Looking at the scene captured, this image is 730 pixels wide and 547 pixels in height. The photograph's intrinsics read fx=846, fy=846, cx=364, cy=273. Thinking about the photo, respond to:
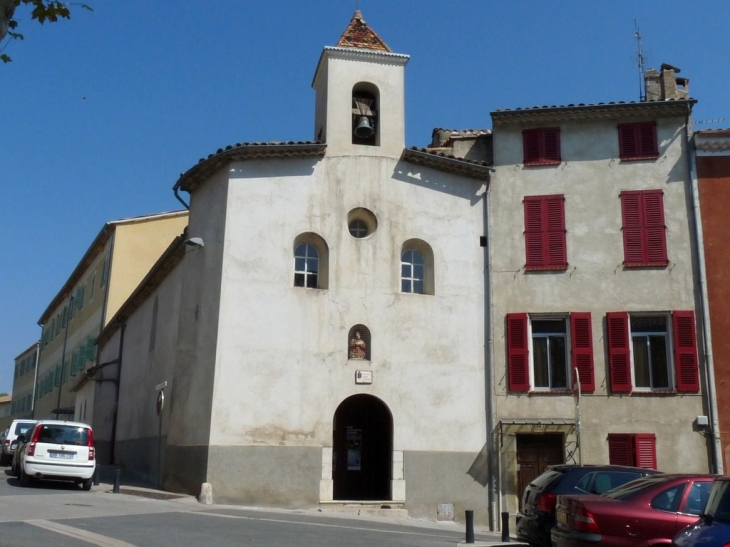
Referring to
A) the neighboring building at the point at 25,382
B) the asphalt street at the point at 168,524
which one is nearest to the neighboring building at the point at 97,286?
the neighboring building at the point at 25,382

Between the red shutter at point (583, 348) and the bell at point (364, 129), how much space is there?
678 centimetres

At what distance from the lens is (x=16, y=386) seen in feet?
226

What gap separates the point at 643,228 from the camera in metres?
21.1

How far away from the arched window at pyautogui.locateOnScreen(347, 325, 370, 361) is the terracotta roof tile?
7.64 meters

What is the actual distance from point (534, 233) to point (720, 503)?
13374 millimetres

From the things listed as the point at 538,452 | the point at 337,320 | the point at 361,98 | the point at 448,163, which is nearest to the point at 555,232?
the point at 448,163

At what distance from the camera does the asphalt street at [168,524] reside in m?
11.8

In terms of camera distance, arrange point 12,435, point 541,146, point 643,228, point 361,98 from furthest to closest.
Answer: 1. point 12,435
2. point 361,98
3. point 541,146
4. point 643,228

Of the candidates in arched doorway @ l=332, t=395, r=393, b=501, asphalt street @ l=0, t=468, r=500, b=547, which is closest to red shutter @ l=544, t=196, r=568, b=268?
arched doorway @ l=332, t=395, r=393, b=501

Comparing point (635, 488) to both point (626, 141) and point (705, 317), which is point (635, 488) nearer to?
point (705, 317)

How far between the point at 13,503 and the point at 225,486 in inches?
177

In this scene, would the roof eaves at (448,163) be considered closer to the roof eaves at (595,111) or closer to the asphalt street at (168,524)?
the roof eaves at (595,111)

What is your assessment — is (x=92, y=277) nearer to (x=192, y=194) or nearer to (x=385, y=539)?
(x=192, y=194)

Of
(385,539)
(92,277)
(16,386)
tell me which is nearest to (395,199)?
(385,539)
